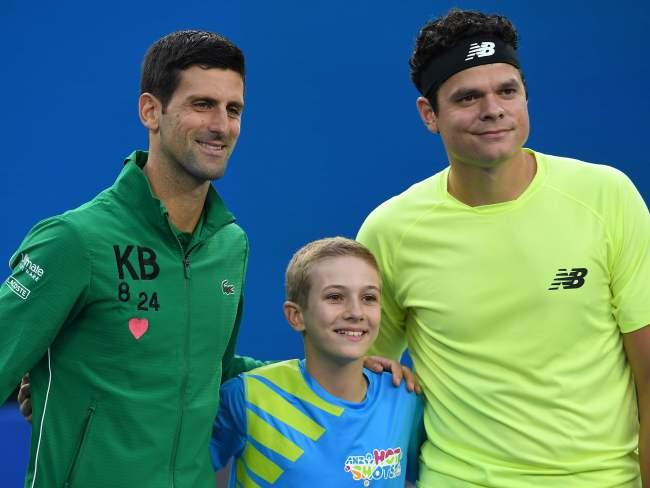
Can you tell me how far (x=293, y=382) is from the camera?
87.0 inches

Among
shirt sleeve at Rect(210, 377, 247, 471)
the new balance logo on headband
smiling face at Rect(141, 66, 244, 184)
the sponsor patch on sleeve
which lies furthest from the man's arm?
the sponsor patch on sleeve

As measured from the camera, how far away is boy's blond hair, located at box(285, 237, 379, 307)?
224cm

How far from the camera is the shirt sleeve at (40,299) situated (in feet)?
5.95

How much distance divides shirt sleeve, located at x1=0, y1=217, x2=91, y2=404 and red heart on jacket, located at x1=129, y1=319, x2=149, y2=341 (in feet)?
0.40

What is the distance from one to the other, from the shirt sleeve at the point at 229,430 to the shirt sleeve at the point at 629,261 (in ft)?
2.82

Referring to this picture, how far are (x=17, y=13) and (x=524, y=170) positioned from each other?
3.00 metres

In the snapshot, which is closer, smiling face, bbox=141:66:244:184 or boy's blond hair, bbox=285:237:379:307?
smiling face, bbox=141:66:244:184

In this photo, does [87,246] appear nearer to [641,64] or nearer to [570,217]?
[570,217]

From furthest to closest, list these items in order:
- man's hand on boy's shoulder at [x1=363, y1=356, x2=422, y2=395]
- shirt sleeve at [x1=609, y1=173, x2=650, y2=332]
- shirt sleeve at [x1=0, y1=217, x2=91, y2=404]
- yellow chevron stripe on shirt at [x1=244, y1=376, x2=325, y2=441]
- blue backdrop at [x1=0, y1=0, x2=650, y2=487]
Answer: blue backdrop at [x1=0, y1=0, x2=650, y2=487], man's hand on boy's shoulder at [x1=363, y1=356, x2=422, y2=395], yellow chevron stripe on shirt at [x1=244, y1=376, x2=325, y2=441], shirt sleeve at [x1=609, y1=173, x2=650, y2=332], shirt sleeve at [x1=0, y1=217, x2=91, y2=404]

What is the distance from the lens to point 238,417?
2.15m

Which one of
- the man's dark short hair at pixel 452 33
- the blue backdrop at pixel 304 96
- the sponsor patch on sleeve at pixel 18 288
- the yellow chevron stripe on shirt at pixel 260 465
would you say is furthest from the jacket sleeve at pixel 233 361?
the blue backdrop at pixel 304 96

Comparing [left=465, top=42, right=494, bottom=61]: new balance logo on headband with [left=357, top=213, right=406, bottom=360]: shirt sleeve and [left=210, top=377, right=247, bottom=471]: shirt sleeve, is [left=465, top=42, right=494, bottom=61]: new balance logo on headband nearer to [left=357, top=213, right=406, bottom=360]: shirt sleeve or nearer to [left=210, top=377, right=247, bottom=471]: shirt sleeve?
[left=357, top=213, right=406, bottom=360]: shirt sleeve

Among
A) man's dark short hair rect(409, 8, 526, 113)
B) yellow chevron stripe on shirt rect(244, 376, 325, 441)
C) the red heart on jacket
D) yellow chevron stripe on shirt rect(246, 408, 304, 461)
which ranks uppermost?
man's dark short hair rect(409, 8, 526, 113)

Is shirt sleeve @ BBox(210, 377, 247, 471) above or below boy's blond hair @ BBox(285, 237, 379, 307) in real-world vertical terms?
below
